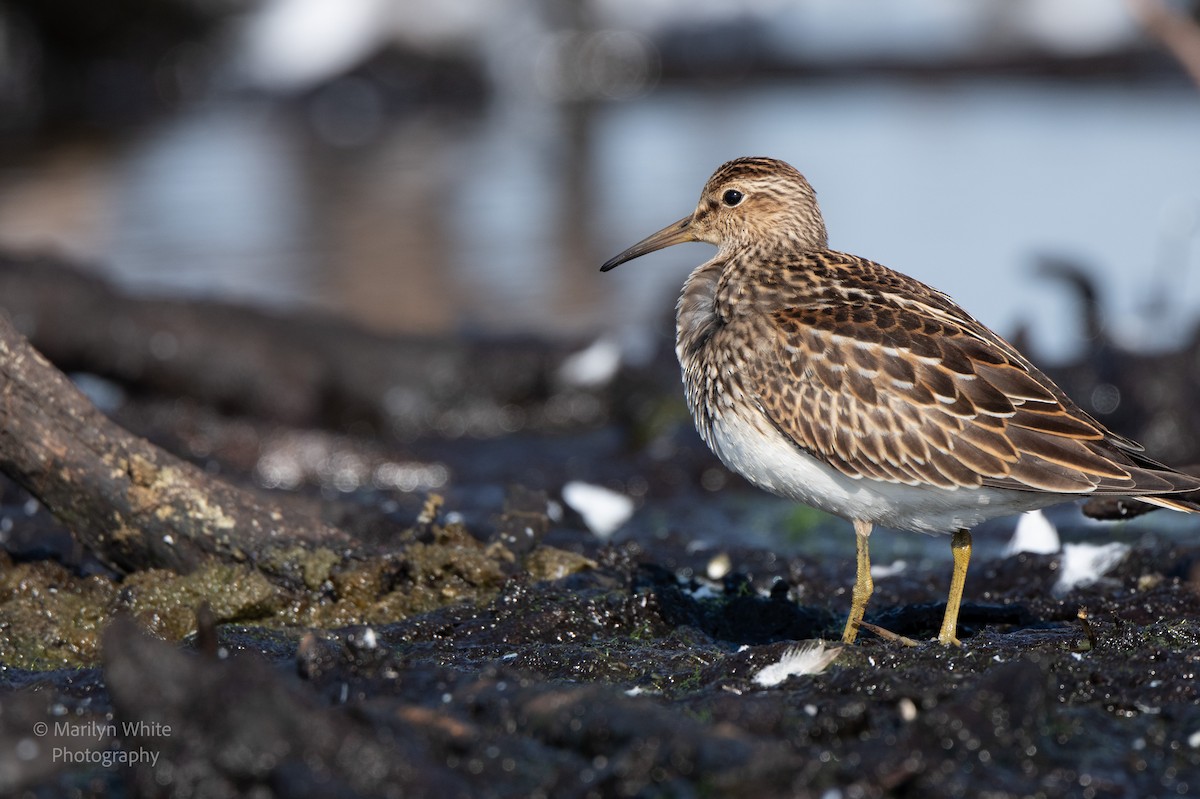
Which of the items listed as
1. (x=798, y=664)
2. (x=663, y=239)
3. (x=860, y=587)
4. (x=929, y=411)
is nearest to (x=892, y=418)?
(x=929, y=411)

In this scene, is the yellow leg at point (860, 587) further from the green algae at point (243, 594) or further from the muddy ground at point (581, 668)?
the green algae at point (243, 594)

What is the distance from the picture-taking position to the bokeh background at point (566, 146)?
15.7m

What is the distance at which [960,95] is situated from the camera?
27109 mm

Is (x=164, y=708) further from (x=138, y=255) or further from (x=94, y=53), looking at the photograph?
(x=94, y=53)

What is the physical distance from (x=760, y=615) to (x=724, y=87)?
23.6 m

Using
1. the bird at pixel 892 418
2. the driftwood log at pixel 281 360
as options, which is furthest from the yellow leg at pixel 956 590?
the driftwood log at pixel 281 360

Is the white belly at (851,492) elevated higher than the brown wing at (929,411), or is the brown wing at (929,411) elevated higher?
the brown wing at (929,411)

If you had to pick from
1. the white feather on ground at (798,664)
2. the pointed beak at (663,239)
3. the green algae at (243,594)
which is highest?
the pointed beak at (663,239)

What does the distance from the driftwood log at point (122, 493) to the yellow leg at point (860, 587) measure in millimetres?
2195

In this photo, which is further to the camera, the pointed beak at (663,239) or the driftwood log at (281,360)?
the driftwood log at (281,360)

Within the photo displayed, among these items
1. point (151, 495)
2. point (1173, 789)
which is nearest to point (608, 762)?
point (1173, 789)

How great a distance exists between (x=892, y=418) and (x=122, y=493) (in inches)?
126

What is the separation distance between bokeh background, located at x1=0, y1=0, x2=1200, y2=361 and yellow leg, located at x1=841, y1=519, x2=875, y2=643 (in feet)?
17.6

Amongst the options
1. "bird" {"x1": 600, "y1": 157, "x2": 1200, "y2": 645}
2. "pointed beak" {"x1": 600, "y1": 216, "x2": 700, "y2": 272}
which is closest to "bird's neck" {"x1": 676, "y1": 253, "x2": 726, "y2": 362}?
"bird" {"x1": 600, "y1": 157, "x2": 1200, "y2": 645}
